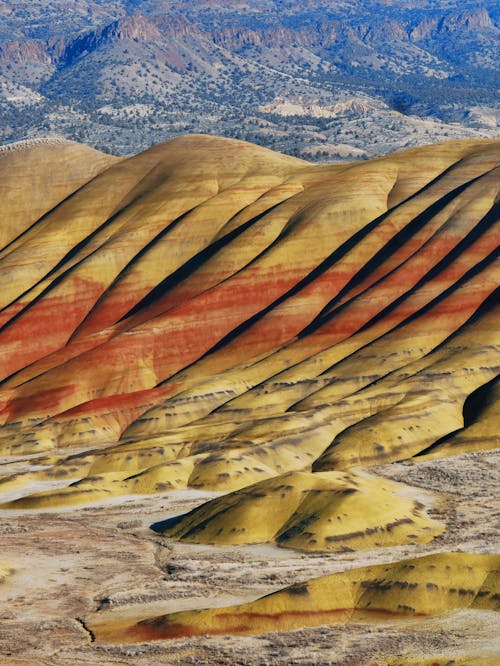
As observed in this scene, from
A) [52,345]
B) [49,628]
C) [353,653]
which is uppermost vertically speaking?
[353,653]

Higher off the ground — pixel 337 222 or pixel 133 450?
pixel 337 222

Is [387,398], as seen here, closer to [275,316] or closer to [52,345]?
[275,316]

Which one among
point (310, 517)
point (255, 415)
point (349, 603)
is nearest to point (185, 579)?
point (310, 517)

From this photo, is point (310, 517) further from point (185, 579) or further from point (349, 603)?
point (349, 603)

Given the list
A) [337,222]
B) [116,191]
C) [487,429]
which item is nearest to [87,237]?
[116,191]

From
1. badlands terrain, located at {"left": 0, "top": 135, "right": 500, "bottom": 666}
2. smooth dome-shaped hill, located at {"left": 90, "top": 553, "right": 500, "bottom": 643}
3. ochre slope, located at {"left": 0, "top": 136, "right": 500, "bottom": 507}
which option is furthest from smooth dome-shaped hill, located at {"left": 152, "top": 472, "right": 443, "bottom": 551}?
smooth dome-shaped hill, located at {"left": 90, "top": 553, "right": 500, "bottom": 643}

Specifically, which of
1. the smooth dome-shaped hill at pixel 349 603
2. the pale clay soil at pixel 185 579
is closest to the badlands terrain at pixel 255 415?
the smooth dome-shaped hill at pixel 349 603

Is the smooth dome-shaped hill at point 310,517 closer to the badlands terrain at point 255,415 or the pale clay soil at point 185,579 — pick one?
the badlands terrain at point 255,415
